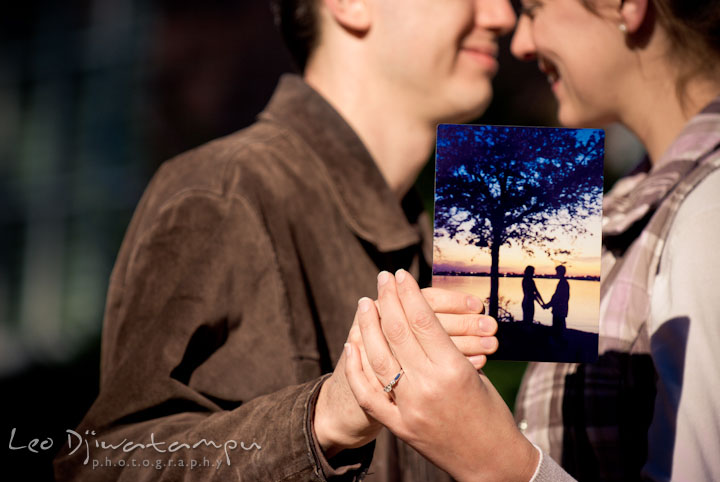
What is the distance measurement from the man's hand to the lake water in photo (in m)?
0.04

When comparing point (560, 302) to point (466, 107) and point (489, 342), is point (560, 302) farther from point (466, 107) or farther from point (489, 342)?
point (466, 107)

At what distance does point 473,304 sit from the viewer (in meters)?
1.18

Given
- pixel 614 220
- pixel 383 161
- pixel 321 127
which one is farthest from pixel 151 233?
pixel 614 220

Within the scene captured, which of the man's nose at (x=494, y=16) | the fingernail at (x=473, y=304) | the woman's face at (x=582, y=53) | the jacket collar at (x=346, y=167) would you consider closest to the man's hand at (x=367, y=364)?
the fingernail at (x=473, y=304)

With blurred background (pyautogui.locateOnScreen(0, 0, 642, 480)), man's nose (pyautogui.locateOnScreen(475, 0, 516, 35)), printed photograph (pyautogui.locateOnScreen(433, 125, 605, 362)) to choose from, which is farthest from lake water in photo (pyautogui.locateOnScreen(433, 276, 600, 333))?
blurred background (pyautogui.locateOnScreen(0, 0, 642, 480))

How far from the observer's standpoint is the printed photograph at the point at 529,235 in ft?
3.97

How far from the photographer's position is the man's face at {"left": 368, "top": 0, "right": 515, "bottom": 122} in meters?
1.99

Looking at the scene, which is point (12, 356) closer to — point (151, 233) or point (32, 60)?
point (32, 60)

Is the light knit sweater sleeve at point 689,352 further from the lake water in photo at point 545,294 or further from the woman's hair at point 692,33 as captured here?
the woman's hair at point 692,33

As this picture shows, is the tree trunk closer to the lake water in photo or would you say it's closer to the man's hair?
the lake water in photo

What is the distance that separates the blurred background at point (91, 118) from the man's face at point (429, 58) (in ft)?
14.9

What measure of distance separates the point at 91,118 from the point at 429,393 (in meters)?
6.89

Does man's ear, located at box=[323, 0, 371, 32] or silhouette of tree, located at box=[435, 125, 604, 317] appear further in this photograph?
man's ear, located at box=[323, 0, 371, 32]

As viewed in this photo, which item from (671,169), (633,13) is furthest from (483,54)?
(671,169)
